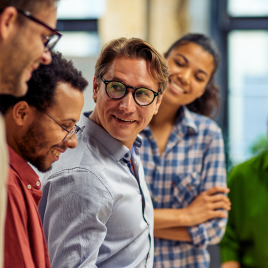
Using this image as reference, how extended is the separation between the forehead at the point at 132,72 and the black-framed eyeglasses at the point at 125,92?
14 millimetres

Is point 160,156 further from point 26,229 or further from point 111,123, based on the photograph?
point 26,229

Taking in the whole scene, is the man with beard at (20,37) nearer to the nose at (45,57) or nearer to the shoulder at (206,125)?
the nose at (45,57)

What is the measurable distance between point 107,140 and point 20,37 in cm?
53

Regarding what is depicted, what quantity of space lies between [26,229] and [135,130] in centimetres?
49

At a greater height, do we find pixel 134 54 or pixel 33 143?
pixel 134 54

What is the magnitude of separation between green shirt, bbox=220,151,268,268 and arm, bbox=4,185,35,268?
139cm

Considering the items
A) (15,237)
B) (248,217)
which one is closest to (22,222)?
(15,237)

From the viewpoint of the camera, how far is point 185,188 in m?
1.55

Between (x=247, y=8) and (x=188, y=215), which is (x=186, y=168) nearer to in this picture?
(x=188, y=215)

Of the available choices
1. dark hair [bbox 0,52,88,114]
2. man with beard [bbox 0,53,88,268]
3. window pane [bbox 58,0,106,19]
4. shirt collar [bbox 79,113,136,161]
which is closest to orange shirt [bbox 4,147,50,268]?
man with beard [bbox 0,53,88,268]

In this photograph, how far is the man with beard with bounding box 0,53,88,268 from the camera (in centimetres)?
67

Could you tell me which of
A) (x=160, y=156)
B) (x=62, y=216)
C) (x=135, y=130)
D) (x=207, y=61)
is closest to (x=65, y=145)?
(x=62, y=216)

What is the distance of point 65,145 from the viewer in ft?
2.73

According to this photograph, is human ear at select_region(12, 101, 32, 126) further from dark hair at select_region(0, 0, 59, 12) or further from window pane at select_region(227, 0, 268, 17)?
window pane at select_region(227, 0, 268, 17)
